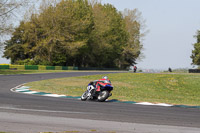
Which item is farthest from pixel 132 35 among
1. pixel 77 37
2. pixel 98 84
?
pixel 98 84

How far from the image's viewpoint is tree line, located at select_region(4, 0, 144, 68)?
65125mm

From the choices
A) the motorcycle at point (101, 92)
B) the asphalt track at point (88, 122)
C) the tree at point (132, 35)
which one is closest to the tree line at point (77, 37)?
the tree at point (132, 35)

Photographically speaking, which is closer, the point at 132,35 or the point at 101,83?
the point at 101,83

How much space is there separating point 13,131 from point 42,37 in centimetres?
6346

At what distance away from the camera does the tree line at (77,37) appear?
6512 cm

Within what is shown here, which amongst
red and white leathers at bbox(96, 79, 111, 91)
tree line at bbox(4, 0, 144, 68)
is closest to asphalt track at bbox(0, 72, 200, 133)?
red and white leathers at bbox(96, 79, 111, 91)

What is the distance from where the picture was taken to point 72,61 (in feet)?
254

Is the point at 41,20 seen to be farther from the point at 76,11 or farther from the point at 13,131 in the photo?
the point at 13,131

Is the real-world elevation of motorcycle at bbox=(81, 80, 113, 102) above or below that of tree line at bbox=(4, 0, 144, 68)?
below

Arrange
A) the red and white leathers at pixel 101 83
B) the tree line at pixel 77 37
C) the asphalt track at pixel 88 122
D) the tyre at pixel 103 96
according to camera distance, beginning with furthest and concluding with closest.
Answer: the tree line at pixel 77 37 < the red and white leathers at pixel 101 83 < the tyre at pixel 103 96 < the asphalt track at pixel 88 122

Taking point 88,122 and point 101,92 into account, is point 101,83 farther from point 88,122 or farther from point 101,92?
point 88,122

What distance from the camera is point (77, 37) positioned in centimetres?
7000

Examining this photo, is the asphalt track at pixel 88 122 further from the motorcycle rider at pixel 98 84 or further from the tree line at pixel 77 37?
the tree line at pixel 77 37

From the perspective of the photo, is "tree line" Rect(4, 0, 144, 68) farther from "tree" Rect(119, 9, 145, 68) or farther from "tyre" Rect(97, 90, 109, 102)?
"tyre" Rect(97, 90, 109, 102)
